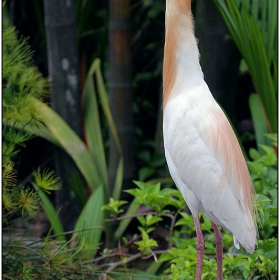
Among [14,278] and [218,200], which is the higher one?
[218,200]

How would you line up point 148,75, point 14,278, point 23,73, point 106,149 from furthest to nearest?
point 148,75
point 106,149
point 23,73
point 14,278

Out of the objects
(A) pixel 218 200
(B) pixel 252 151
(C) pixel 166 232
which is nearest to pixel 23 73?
(A) pixel 218 200

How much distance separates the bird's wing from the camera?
5.76ft

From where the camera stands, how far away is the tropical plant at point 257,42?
2270 millimetres

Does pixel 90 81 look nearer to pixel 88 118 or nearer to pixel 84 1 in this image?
pixel 88 118

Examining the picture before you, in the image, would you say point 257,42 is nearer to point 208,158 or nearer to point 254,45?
point 254,45

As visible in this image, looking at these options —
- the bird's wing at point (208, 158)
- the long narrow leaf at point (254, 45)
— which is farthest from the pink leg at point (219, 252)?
the long narrow leaf at point (254, 45)

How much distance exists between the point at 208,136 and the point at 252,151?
0.79 meters

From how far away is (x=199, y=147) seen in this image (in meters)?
1.77

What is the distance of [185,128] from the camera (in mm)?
1762

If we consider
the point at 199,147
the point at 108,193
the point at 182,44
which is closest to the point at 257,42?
the point at 182,44

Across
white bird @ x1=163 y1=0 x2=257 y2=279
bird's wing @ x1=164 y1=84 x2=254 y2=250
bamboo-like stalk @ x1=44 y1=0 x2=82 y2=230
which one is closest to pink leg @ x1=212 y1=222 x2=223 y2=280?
white bird @ x1=163 y1=0 x2=257 y2=279

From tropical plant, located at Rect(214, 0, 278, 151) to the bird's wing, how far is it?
1.98 feet

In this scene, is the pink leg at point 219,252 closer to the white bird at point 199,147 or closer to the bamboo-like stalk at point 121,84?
the white bird at point 199,147
